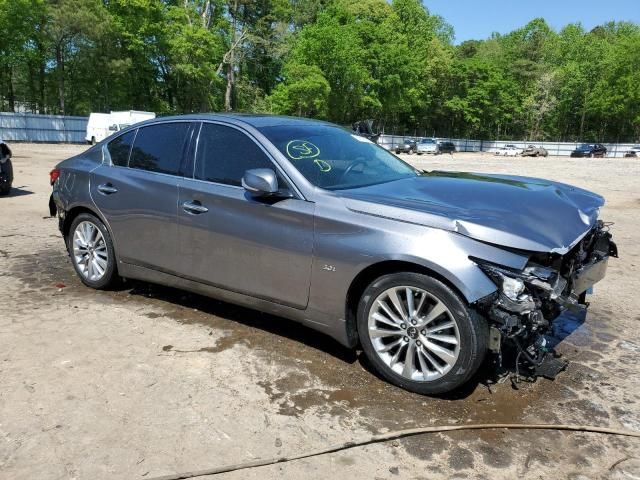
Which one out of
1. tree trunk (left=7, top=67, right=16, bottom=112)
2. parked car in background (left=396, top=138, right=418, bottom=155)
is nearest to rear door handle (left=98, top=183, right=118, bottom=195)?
parked car in background (left=396, top=138, right=418, bottom=155)

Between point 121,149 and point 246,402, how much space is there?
9.64ft

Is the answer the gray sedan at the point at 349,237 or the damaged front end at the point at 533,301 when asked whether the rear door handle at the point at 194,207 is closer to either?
the gray sedan at the point at 349,237

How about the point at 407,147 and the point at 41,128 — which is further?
the point at 407,147

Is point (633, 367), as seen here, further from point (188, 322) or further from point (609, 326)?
point (188, 322)

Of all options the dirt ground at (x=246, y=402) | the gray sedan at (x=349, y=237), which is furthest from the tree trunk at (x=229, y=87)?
the dirt ground at (x=246, y=402)

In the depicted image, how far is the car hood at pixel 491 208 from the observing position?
3203 mm

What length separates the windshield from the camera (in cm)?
403

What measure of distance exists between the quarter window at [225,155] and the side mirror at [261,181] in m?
0.21

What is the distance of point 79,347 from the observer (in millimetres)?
4078

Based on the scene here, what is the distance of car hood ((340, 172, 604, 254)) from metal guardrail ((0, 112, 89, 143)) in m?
40.5

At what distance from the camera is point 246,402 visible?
3.35m

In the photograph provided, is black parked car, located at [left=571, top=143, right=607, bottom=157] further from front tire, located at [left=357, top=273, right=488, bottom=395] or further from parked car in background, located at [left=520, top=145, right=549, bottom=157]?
front tire, located at [left=357, top=273, right=488, bottom=395]

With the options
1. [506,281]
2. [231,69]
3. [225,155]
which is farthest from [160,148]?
[231,69]

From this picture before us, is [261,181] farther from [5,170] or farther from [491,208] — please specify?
[5,170]
